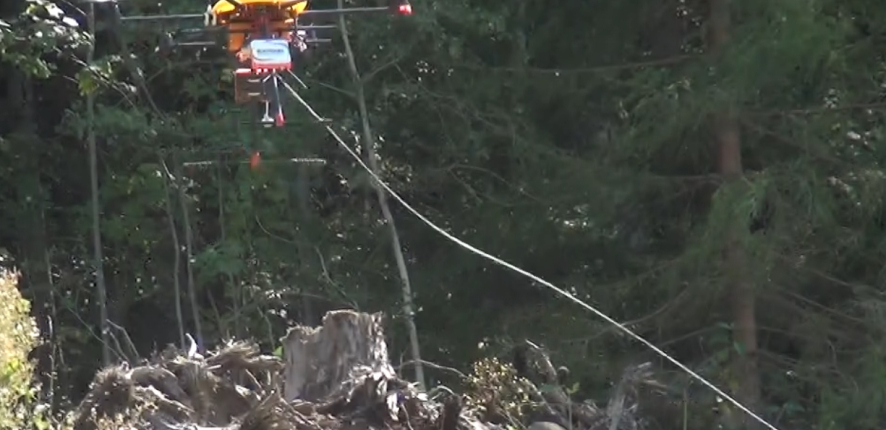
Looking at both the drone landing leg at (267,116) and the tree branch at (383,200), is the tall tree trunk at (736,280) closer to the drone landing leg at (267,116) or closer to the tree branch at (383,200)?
the tree branch at (383,200)

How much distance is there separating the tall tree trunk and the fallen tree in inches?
63.2

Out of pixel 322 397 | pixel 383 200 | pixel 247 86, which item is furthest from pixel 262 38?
pixel 383 200

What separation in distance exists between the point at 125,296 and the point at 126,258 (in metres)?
0.26

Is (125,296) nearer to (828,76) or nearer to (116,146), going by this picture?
(116,146)

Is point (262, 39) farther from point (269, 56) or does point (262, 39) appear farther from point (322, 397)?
point (322, 397)

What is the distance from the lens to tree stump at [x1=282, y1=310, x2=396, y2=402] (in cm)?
524

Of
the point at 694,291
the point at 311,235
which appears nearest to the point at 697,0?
the point at 694,291

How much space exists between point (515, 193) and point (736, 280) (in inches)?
59.1

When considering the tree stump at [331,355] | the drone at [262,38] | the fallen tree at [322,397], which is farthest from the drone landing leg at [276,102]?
the tree stump at [331,355]

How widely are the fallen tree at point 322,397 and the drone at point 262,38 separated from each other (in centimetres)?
120

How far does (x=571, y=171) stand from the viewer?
762 centimetres

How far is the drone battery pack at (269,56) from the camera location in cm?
401

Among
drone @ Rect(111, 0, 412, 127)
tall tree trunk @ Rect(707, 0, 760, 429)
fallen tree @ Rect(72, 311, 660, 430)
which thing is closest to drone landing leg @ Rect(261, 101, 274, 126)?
drone @ Rect(111, 0, 412, 127)

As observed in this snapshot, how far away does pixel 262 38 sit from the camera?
4.09 m
